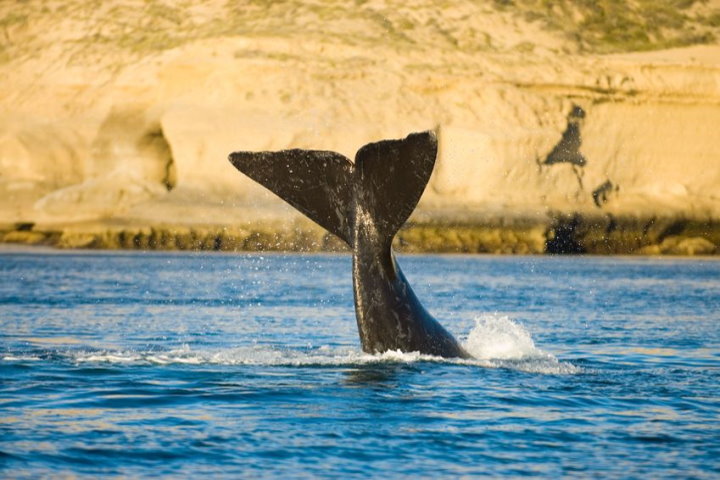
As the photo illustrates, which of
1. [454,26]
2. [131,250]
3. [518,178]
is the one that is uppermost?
[454,26]

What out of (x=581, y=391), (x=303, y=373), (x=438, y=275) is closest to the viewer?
(x=581, y=391)

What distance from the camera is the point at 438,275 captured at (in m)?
39.2

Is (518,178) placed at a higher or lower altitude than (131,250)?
higher

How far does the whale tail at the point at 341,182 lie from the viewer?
38.2 ft

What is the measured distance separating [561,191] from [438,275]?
637 inches

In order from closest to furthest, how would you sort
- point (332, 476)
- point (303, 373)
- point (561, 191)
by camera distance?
point (332, 476) → point (303, 373) → point (561, 191)

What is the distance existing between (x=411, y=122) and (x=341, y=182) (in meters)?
44.6

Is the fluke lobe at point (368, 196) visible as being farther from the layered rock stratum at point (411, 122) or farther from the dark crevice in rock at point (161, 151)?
the dark crevice in rock at point (161, 151)

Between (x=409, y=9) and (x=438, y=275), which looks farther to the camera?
(x=409, y=9)

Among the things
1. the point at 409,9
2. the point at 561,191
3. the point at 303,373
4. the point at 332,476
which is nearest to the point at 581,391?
the point at 303,373

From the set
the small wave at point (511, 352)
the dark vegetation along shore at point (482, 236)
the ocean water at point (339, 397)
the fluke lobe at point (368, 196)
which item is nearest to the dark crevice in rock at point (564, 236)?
the dark vegetation along shore at point (482, 236)

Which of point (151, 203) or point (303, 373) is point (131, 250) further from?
point (303, 373)

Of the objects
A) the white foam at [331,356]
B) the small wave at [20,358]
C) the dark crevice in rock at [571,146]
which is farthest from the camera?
the dark crevice in rock at [571,146]

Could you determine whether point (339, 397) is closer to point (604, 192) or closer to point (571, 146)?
point (604, 192)
